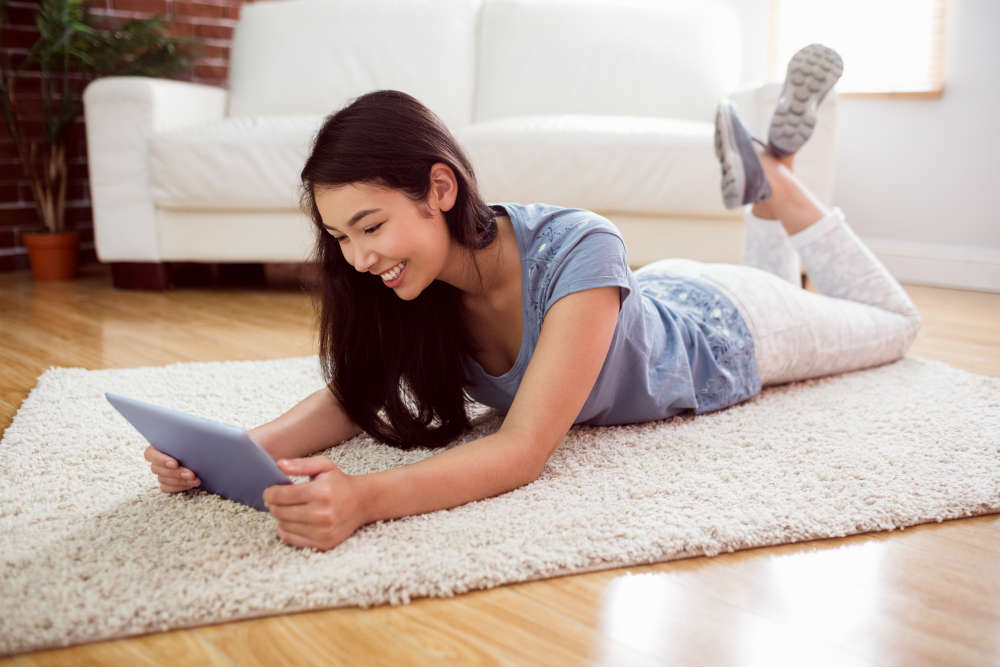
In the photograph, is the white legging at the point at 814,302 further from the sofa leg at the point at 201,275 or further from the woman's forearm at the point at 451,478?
the sofa leg at the point at 201,275

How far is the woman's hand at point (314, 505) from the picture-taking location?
35.6 inches

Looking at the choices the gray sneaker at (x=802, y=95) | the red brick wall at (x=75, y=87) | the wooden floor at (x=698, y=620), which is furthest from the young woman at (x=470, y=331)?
the red brick wall at (x=75, y=87)

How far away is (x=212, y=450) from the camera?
95cm

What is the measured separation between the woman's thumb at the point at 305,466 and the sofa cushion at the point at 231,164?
1920 mm

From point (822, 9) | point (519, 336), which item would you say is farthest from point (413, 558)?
point (822, 9)

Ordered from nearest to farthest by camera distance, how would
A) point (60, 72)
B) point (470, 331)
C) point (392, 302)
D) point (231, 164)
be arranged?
point (392, 302) → point (470, 331) → point (231, 164) → point (60, 72)

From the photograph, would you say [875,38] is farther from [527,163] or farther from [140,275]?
[140,275]

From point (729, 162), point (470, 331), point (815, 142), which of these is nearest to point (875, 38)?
point (815, 142)

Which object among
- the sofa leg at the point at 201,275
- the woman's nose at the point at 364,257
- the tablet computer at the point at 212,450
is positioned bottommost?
the sofa leg at the point at 201,275

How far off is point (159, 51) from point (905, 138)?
288cm

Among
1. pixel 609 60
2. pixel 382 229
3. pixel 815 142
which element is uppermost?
pixel 609 60

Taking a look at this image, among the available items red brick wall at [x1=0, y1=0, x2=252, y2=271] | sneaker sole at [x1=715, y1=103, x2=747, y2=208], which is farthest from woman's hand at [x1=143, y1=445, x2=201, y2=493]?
red brick wall at [x1=0, y1=0, x2=252, y2=271]

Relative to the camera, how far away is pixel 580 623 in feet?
2.64

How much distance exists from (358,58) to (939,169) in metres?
2.19
